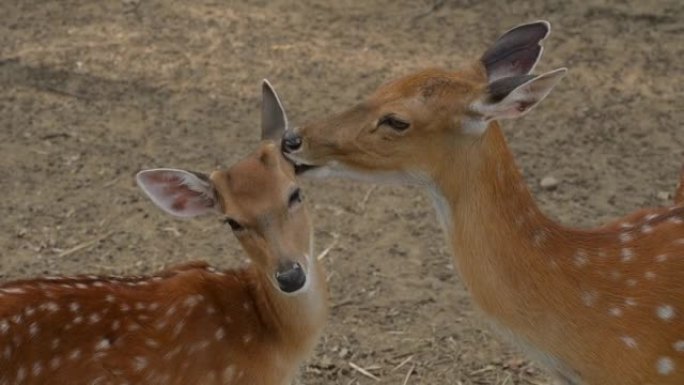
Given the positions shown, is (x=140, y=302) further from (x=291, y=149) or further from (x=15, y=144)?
(x=15, y=144)

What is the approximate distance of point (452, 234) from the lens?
160 inches

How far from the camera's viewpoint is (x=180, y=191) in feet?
14.3

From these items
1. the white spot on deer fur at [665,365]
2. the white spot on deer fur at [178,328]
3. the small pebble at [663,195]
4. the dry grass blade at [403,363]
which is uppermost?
the white spot on deer fur at [665,365]

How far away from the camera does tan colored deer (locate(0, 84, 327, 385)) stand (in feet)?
13.6

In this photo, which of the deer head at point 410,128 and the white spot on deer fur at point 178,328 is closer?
the deer head at point 410,128

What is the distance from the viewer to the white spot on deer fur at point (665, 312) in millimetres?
3939

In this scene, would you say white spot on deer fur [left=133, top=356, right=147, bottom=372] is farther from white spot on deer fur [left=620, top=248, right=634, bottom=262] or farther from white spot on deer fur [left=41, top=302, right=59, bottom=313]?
white spot on deer fur [left=620, top=248, right=634, bottom=262]

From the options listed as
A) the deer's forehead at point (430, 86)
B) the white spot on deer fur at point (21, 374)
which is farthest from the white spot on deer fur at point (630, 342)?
the white spot on deer fur at point (21, 374)

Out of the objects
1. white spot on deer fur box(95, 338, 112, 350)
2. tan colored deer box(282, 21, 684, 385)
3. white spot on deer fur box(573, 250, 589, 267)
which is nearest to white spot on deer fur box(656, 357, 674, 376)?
tan colored deer box(282, 21, 684, 385)

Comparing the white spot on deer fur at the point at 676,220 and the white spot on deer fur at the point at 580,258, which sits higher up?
the white spot on deer fur at the point at 676,220

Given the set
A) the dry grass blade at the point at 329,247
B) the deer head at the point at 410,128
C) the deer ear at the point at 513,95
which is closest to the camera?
the deer ear at the point at 513,95

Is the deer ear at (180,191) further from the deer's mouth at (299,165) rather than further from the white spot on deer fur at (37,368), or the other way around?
the white spot on deer fur at (37,368)

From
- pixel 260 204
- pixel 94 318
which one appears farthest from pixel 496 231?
pixel 94 318

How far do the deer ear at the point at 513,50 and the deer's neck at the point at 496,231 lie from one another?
1.10 feet
